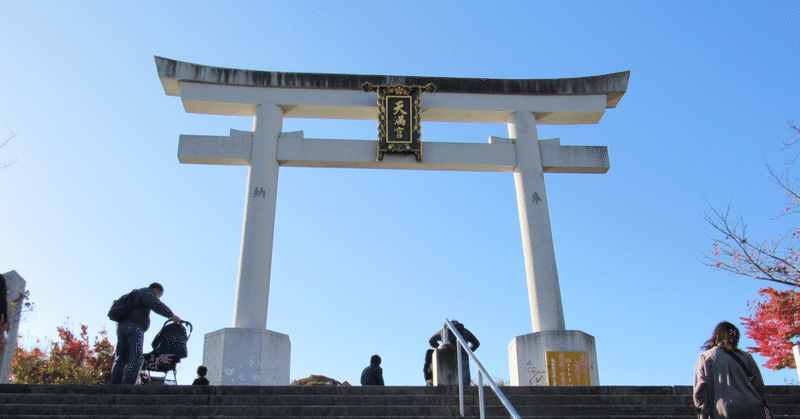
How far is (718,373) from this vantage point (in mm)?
4641

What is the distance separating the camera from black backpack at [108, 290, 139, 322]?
7.19 meters

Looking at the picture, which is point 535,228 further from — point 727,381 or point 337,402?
point 727,381

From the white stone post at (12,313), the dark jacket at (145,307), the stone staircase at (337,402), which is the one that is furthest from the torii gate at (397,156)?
the stone staircase at (337,402)

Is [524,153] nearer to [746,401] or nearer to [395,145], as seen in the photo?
[395,145]

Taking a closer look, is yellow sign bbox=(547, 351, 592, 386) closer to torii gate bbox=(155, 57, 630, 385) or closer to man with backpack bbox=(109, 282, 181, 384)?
torii gate bbox=(155, 57, 630, 385)

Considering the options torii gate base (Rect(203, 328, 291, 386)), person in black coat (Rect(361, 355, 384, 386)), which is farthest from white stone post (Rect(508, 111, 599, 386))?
torii gate base (Rect(203, 328, 291, 386))

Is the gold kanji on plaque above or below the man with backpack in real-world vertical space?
above

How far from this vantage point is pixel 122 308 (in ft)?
23.6

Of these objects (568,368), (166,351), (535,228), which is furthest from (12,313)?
(535,228)

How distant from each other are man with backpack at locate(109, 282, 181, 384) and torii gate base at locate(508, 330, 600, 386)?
633cm

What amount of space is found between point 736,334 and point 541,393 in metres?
2.72

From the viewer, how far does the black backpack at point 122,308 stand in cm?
719

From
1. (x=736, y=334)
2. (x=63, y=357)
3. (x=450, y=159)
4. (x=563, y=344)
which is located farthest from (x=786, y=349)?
(x=63, y=357)

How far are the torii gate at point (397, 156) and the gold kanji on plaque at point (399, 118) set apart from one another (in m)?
0.17
